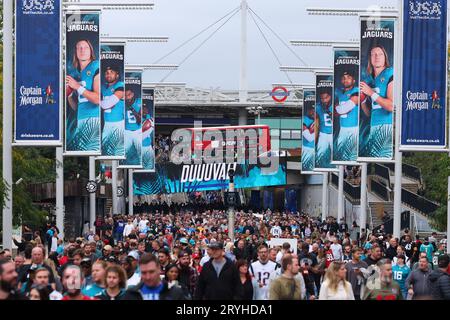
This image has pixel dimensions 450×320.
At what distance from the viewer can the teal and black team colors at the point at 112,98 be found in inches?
1743

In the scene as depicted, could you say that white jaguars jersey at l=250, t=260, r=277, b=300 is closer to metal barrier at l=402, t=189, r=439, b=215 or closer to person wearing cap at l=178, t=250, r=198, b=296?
person wearing cap at l=178, t=250, r=198, b=296

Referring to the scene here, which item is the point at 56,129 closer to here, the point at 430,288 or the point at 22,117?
the point at 22,117

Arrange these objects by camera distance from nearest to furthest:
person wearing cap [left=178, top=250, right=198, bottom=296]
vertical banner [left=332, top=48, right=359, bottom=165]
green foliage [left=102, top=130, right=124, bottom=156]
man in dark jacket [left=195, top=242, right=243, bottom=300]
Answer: man in dark jacket [left=195, top=242, right=243, bottom=300], person wearing cap [left=178, top=250, right=198, bottom=296], vertical banner [left=332, top=48, right=359, bottom=165], green foliage [left=102, top=130, right=124, bottom=156]

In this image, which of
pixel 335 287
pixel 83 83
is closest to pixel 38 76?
pixel 83 83

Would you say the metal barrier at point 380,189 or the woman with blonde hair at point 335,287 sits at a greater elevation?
the woman with blonde hair at point 335,287

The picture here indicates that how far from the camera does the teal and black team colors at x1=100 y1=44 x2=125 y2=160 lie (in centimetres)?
4428

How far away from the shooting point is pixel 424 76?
32656 millimetres

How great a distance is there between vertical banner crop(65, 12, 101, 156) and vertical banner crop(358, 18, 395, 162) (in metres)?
7.28

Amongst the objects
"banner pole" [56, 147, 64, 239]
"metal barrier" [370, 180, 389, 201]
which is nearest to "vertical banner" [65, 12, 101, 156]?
"banner pole" [56, 147, 64, 239]

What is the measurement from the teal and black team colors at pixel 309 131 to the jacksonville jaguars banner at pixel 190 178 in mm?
18248

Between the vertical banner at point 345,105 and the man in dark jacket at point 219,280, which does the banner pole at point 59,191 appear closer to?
the vertical banner at point 345,105

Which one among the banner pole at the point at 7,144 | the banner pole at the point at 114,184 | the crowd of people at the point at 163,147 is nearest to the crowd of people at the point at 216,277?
the banner pole at the point at 7,144

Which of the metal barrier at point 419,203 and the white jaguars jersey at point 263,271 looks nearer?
the white jaguars jersey at point 263,271

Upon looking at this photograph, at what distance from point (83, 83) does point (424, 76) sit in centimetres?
946
